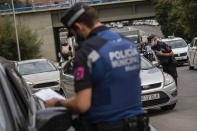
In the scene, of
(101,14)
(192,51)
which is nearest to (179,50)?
(192,51)

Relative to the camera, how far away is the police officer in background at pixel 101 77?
3422 millimetres

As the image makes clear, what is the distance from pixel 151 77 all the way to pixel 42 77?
7052 mm

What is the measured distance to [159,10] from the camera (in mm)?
60531

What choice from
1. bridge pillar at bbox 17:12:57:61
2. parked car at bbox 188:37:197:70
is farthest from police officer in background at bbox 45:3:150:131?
bridge pillar at bbox 17:12:57:61

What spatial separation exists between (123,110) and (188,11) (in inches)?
1386

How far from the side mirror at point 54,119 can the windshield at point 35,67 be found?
15270 millimetres

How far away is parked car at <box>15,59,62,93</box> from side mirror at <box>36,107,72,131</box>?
1419 cm

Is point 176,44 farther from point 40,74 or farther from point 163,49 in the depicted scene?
point 163,49

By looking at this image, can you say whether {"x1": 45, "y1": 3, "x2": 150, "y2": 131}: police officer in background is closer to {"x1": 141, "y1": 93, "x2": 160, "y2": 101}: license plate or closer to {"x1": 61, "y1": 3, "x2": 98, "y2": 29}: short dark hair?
{"x1": 61, "y1": 3, "x2": 98, "y2": 29}: short dark hair

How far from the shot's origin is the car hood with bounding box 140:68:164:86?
451 inches

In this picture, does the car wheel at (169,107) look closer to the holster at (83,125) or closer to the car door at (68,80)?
the car door at (68,80)

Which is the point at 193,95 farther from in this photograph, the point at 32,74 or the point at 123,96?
the point at 123,96

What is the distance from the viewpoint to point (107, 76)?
3469 millimetres

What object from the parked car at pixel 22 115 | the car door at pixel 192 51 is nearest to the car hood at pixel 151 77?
the parked car at pixel 22 115
